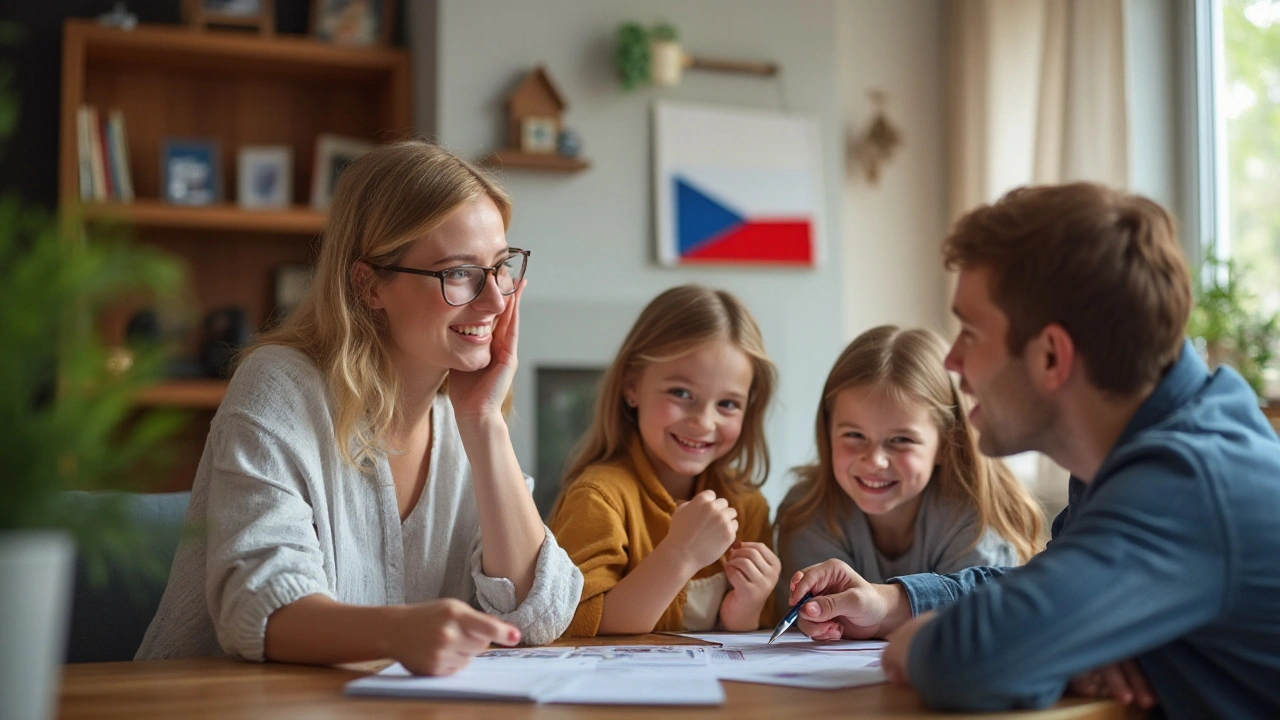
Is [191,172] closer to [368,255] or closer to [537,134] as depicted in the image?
[537,134]

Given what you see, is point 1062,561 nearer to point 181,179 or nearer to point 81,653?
point 81,653

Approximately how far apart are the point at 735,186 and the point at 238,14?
5.73 feet

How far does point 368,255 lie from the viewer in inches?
62.9

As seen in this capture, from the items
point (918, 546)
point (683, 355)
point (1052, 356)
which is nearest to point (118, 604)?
point (683, 355)

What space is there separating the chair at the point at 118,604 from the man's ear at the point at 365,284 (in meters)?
0.43

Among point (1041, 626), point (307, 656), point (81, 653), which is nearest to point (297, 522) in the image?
point (307, 656)

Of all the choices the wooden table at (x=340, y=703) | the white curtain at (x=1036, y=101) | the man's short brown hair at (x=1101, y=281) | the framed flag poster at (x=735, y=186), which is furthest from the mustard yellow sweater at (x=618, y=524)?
the framed flag poster at (x=735, y=186)

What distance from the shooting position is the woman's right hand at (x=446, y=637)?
1.07 metres

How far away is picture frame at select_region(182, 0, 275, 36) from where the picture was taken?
382cm

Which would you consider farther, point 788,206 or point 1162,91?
point 788,206

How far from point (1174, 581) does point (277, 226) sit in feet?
10.8

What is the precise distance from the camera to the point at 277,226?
12.4ft

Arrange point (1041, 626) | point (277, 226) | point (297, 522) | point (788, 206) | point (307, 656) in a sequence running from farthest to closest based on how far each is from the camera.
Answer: point (788, 206)
point (277, 226)
point (297, 522)
point (307, 656)
point (1041, 626)

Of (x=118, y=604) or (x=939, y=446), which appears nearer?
(x=118, y=604)
